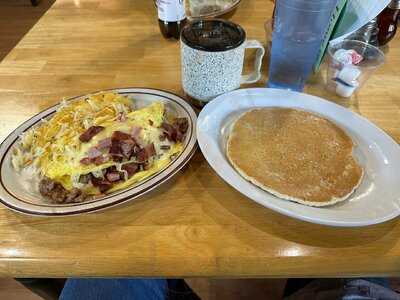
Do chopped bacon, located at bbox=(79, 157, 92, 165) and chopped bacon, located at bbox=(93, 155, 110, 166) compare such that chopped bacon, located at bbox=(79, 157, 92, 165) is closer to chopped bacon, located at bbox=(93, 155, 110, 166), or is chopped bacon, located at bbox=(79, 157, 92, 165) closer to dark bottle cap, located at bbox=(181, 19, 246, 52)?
chopped bacon, located at bbox=(93, 155, 110, 166)

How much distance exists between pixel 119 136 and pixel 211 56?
0.78 ft

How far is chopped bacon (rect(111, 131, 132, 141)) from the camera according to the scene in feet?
1.97

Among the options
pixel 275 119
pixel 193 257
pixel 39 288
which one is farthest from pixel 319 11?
pixel 39 288

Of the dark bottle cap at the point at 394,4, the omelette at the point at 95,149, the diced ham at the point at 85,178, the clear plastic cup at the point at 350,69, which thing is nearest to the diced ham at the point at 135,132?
the omelette at the point at 95,149

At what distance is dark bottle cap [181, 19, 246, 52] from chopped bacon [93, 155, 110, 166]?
27 centimetres

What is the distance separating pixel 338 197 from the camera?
53 cm

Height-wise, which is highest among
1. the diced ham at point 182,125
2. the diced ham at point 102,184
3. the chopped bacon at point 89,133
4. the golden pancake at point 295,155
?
the chopped bacon at point 89,133

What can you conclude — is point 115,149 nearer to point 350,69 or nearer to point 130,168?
point 130,168

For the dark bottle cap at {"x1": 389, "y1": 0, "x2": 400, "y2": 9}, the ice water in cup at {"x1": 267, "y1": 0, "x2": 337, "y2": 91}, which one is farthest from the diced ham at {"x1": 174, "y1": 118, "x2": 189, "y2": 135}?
the dark bottle cap at {"x1": 389, "y1": 0, "x2": 400, "y2": 9}

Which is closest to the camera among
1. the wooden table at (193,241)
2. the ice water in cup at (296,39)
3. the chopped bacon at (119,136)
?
the wooden table at (193,241)

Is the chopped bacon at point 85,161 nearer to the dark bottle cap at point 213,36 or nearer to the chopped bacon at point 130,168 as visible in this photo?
the chopped bacon at point 130,168

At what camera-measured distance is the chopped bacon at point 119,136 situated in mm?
601

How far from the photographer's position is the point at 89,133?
609 millimetres

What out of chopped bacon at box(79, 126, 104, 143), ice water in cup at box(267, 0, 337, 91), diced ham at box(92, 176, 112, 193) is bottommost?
diced ham at box(92, 176, 112, 193)
